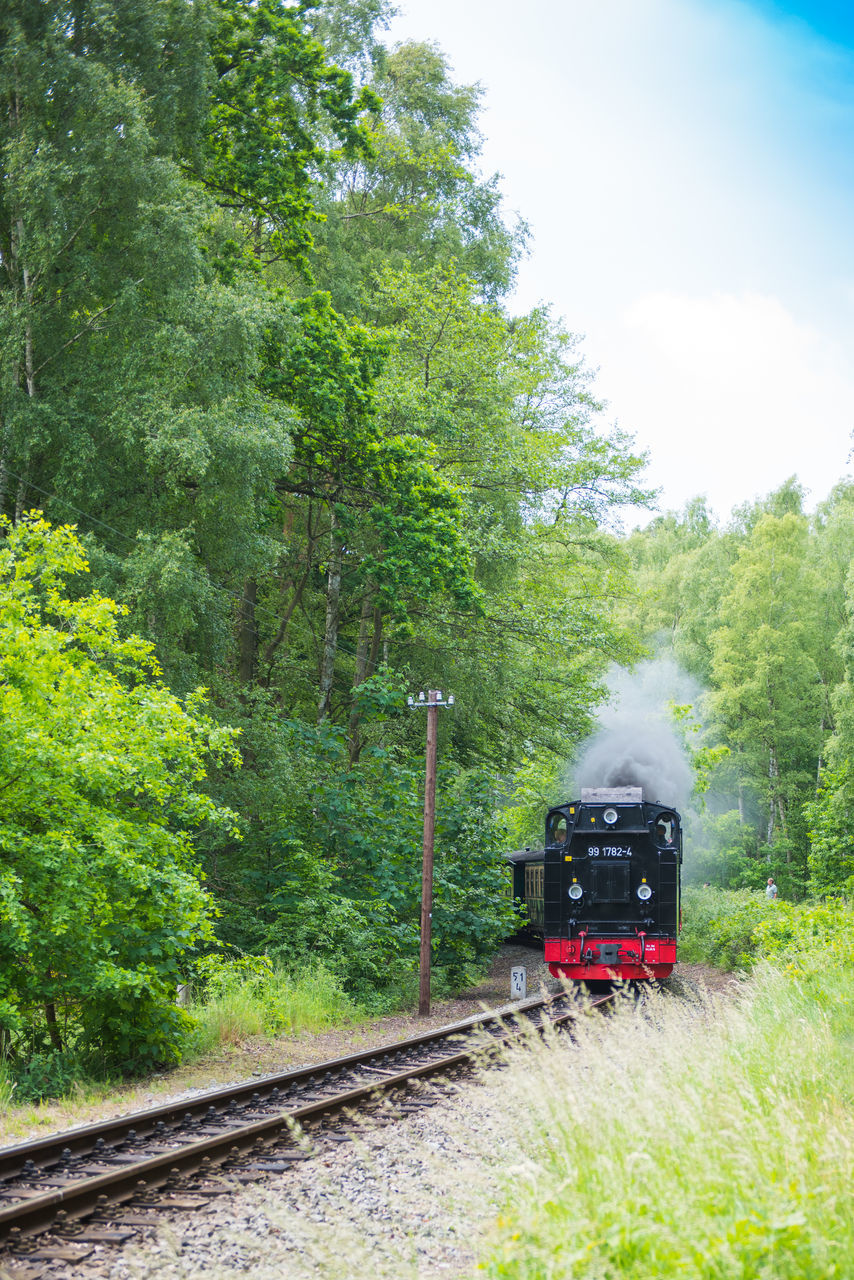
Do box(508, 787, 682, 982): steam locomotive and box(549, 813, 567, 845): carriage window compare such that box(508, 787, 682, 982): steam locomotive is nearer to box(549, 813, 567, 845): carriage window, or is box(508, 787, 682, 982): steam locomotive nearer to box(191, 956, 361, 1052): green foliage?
box(549, 813, 567, 845): carriage window

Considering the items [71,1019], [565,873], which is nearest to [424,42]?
[565,873]

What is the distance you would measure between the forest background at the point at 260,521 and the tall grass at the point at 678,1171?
6190 mm

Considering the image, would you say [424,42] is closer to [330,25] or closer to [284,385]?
[330,25]

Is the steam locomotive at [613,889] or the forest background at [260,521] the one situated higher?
the forest background at [260,521]

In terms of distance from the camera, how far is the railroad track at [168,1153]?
228 inches

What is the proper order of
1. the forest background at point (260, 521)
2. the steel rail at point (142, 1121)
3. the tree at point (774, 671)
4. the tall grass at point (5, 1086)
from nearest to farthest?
the steel rail at point (142, 1121)
the tall grass at point (5, 1086)
the forest background at point (260, 521)
the tree at point (774, 671)

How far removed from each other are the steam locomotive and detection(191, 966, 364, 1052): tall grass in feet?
11.6

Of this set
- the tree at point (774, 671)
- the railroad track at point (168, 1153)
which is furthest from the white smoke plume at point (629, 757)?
the tree at point (774, 671)

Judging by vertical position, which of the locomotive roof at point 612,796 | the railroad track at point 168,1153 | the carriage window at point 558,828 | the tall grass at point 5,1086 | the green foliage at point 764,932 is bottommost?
the green foliage at point 764,932

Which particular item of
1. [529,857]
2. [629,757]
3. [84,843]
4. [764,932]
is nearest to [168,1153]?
[84,843]

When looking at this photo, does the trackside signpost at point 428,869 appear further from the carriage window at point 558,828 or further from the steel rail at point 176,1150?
the steel rail at point 176,1150

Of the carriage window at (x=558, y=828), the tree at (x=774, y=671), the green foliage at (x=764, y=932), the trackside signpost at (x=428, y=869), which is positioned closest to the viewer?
the green foliage at (x=764, y=932)

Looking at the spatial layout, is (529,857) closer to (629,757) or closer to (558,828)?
(629,757)

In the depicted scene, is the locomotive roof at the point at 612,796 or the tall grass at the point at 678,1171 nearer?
the tall grass at the point at 678,1171
